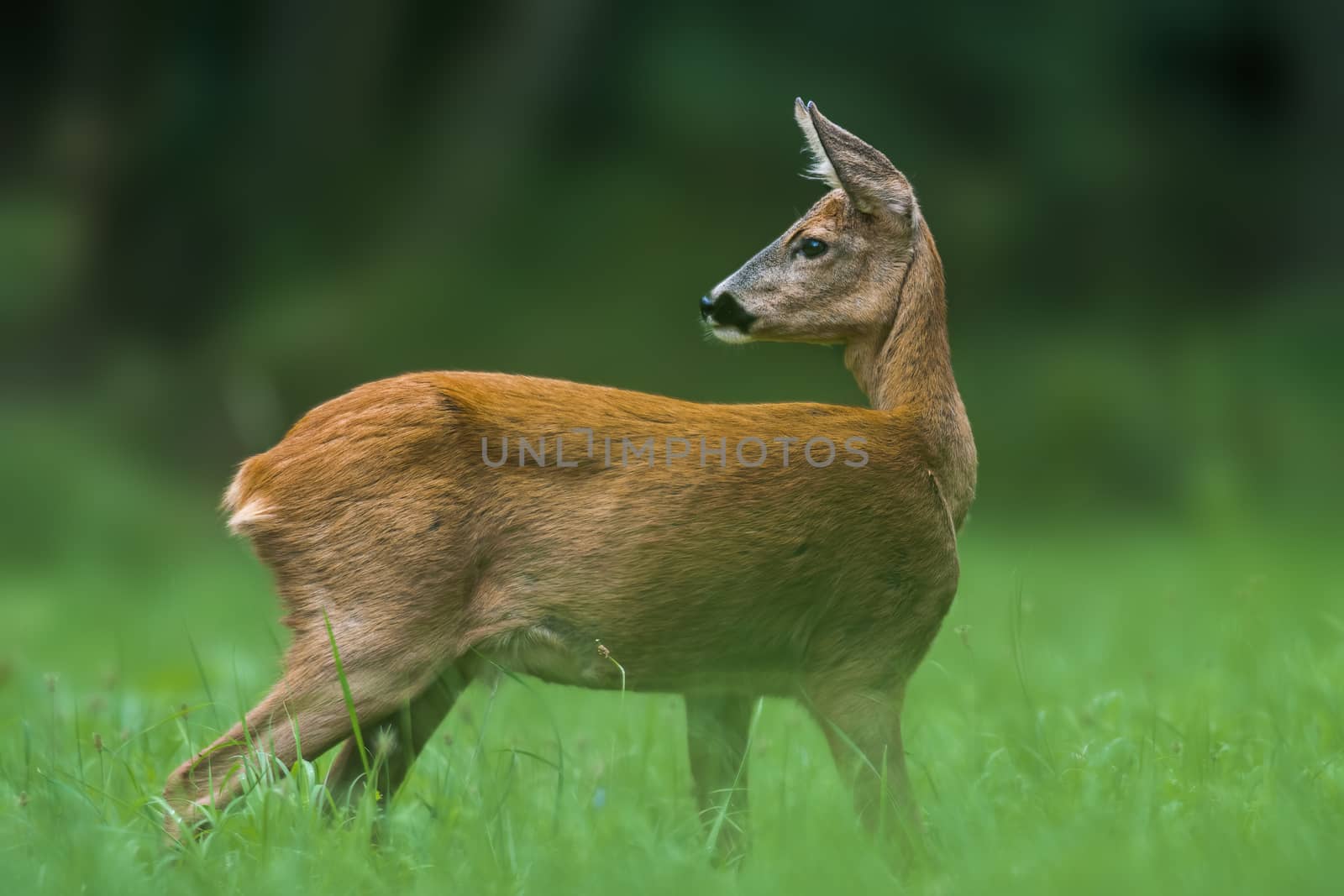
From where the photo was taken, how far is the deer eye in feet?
13.1

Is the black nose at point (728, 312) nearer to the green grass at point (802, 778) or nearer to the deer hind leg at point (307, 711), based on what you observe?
the green grass at point (802, 778)

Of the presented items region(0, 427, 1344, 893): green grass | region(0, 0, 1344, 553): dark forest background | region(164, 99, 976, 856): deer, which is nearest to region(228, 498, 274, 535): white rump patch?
region(164, 99, 976, 856): deer

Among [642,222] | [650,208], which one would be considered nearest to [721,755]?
[642,222]

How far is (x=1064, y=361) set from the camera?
1277 cm

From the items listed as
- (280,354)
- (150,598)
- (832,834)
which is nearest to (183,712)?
(832,834)

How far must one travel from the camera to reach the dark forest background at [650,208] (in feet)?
39.6

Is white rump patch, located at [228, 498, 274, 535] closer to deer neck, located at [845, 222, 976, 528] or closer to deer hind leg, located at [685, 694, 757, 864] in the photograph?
deer hind leg, located at [685, 694, 757, 864]

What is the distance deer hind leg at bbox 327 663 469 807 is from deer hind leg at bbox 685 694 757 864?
2.12ft

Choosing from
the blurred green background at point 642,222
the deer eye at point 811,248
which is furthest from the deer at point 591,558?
the blurred green background at point 642,222

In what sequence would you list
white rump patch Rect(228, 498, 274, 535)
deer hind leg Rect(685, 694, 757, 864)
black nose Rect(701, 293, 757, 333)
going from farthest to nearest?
black nose Rect(701, 293, 757, 333) < deer hind leg Rect(685, 694, 757, 864) < white rump patch Rect(228, 498, 274, 535)

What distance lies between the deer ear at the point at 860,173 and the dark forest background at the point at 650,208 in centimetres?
751

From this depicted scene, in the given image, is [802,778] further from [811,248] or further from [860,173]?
[860,173]

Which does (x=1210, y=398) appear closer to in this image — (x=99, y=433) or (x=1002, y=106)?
(x=1002, y=106)

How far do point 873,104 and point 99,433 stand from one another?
719 centimetres
